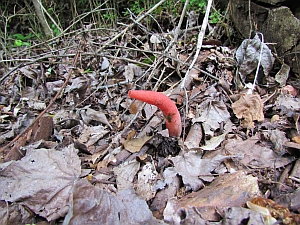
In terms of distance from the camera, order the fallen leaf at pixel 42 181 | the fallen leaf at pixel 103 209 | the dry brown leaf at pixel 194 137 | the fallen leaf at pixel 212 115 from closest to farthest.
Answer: the fallen leaf at pixel 103 209 < the fallen leaf at pixel 42 181 < the dry brown leaf at pixel 194 137 < the fallen leaf at pixel 212 115

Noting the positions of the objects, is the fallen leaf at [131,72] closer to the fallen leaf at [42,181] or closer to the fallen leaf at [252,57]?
the fallen leaf at [252,57]

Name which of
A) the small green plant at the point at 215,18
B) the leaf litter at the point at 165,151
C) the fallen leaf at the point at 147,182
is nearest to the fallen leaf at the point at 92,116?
the leaf litter at the point at 165,151

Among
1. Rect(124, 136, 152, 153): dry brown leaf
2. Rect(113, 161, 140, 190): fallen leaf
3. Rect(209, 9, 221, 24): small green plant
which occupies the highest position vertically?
Rect(209, 9, 221, 24): small green plant

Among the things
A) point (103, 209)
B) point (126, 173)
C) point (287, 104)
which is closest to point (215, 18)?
point (287, 104)

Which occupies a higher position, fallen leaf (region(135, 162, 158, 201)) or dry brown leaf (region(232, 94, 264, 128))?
dry brown leaf (region(232, 94, 264, 128))

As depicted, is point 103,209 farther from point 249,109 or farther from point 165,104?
point 249,109

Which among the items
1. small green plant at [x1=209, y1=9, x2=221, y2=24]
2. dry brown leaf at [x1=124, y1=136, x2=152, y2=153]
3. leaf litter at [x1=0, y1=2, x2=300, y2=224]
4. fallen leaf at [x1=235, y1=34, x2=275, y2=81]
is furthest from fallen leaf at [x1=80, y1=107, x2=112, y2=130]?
small green plant at [x1=209, y1=9, x2=221, y2=24]

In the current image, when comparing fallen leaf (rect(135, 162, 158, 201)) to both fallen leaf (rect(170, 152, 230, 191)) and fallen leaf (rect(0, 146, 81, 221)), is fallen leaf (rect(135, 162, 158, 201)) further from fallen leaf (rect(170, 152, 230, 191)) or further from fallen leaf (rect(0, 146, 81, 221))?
fallen leaf (rect(0, 146, 81, 221))

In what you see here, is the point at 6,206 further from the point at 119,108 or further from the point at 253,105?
the point at 253,105
